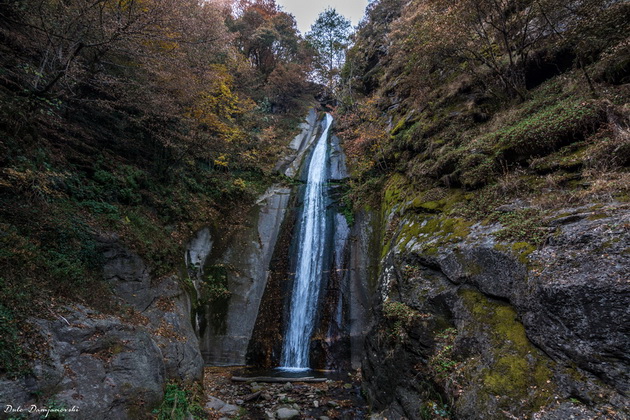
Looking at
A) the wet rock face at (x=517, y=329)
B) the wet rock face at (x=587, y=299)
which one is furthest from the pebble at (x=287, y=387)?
the wet rock face at (x=587, y=299)

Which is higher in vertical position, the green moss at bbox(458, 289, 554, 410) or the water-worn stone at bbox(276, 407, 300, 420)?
the green moss at bbox(458, 289, 554, 410)

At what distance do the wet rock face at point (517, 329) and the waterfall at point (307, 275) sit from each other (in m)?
4.73

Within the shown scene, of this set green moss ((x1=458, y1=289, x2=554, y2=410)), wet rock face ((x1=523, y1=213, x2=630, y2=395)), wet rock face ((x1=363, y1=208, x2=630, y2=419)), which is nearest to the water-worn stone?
wet rock face ((x1=363, y1=208, x2=630, y2=419))

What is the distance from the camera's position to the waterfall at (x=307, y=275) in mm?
10094

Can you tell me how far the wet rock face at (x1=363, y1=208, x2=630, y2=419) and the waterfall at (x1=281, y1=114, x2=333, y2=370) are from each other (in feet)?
15.5

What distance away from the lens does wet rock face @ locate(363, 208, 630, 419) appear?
3.00 meters

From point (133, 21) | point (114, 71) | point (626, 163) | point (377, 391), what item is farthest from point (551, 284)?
point (114, 71)

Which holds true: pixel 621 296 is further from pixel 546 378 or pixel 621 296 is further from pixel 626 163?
pixel 626 163

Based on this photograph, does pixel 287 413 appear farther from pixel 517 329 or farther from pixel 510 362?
pixel 517 329

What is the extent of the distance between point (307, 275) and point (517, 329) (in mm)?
8810

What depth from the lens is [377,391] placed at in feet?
20.5

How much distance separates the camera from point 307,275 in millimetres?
12062

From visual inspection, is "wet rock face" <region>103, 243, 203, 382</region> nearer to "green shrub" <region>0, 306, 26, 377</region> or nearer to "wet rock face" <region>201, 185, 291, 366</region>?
"wet rock face" <region>201, 185, 291, 366</region>

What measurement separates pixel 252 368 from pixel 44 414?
23.6 feet
